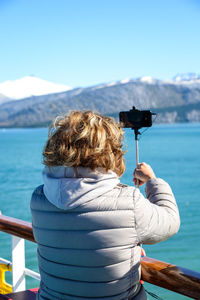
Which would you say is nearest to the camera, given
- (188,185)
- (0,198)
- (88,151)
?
(88,151)

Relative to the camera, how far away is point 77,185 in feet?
3.70

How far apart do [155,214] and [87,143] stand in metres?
0.29

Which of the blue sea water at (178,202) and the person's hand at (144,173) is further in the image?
the blue sea water at (178,202)

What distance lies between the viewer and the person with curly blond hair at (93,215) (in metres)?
1.13

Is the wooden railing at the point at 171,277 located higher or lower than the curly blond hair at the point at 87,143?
lower

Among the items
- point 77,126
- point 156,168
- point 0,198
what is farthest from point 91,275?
point 156,168

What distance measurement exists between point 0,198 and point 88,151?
21689 mm

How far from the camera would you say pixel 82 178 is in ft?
3.76

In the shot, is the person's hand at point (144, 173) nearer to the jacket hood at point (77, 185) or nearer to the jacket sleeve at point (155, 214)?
the jacket sleeve at point (155, 214)

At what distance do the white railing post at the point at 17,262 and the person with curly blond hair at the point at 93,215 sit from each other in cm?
78

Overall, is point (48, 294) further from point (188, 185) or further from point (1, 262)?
point (188, 185)

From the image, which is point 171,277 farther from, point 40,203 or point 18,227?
point 18,227

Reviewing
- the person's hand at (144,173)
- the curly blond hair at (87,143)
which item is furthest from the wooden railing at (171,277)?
the curly blond hair at (87,143)

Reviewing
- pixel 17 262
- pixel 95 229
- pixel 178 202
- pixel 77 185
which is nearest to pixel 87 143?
pixel 77 185
